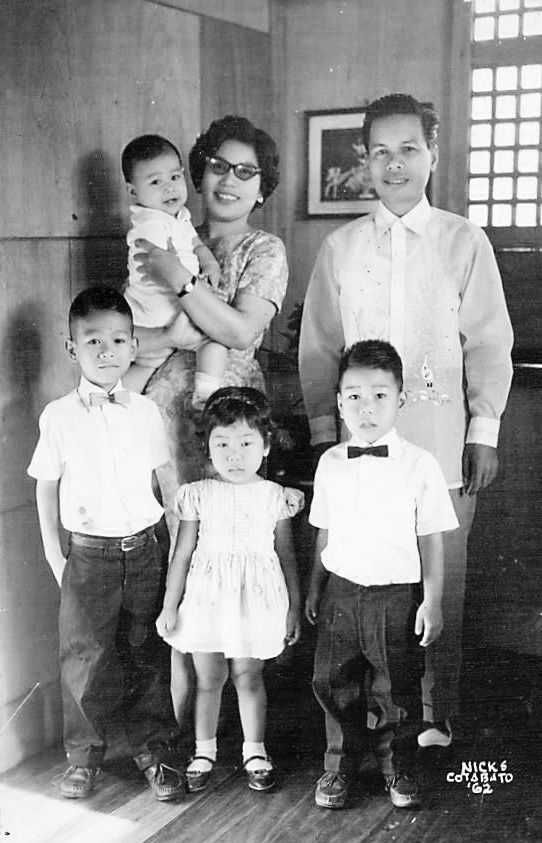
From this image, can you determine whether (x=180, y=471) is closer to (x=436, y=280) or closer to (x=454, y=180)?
(x=436, y=280)

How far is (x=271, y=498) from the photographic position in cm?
195

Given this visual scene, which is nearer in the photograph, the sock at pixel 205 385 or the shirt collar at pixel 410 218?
the shirt collar at pixel 410 218

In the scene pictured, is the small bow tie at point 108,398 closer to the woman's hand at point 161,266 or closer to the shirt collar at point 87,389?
the shirt collar at point 87,389

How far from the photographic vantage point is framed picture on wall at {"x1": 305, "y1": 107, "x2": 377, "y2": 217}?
6.08 ft

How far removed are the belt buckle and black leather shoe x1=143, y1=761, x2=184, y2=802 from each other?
0.45m

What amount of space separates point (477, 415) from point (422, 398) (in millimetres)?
108

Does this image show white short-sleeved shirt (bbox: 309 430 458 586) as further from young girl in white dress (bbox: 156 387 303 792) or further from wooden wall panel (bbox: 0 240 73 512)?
wooden wall panel (bbox: 0 240 73 512)

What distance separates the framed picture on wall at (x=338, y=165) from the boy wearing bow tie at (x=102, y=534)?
426 mm

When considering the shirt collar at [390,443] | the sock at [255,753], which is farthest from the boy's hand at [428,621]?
the sock at [255,753]

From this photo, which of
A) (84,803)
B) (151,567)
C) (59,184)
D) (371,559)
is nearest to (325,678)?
(371,559)

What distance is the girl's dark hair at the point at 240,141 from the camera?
6.26 feet

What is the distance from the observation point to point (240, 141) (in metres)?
1.92

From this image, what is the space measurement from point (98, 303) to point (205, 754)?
0.91 m

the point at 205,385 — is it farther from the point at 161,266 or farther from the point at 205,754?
the point at 205,754
